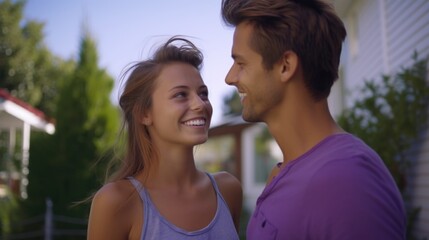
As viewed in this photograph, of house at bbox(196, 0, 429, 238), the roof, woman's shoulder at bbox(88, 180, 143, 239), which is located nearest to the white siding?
house at bbox(196, 0, 429, 238)

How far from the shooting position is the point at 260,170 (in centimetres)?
1855

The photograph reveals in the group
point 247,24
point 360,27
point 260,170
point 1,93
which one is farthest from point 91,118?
point 260,170

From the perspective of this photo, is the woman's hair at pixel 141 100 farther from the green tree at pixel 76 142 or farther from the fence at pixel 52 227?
the green tree at pixel 76 142

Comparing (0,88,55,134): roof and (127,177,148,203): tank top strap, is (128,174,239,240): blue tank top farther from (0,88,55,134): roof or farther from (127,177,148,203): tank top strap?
(0,88,55,134): roof

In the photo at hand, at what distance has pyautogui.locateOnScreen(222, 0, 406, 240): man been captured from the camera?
1.35m

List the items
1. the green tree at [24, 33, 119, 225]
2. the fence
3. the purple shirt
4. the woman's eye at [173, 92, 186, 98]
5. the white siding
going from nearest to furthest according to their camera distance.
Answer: the purple shirt
the woman's eye at [173, 92, 186, 98]
the white siding
the fence
the green tree at [24, 33, 119, 225]

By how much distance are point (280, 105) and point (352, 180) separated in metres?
0.41

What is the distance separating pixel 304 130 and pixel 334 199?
0.34 m

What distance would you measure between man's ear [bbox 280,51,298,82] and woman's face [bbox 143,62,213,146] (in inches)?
29.1

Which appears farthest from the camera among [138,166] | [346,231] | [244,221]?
[244,221]

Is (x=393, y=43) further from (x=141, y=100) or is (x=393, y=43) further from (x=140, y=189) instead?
(x=140, y=189)

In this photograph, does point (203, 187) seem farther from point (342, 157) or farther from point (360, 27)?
point (360, 27)

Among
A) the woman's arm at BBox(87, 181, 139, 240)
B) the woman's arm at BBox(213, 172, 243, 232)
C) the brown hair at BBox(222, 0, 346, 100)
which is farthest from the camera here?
the woman's arm at BBox(213, 172, 243, 232)

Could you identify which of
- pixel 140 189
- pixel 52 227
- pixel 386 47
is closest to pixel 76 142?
pixel 52 227
